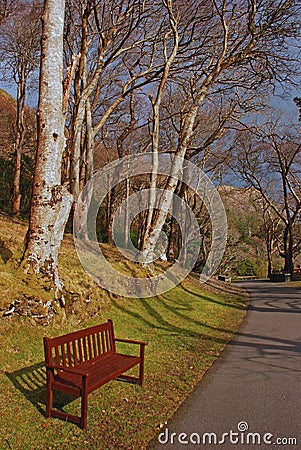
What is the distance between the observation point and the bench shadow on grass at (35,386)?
168 inches

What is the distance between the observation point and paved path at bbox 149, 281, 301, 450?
3.59m

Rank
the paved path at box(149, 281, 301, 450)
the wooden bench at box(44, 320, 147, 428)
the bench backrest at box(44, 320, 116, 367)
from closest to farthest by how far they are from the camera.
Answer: the paved path at box(149, 281, 301, 450) → the wooden bench at box(44, 320, 147, 428) → the bench backrest at box(44, 320, 116, 367)

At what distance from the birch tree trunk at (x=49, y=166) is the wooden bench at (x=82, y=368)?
2.12 m

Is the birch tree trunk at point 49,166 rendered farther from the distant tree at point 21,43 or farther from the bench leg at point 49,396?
the distant tree at point 21,43

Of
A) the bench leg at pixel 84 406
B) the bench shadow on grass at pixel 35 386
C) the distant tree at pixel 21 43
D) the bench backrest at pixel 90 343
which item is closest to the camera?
the bench leg at pixel 84 406

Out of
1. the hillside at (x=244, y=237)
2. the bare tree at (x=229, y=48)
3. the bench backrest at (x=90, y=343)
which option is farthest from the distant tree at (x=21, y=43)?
the hillside at (x=244, y=237)

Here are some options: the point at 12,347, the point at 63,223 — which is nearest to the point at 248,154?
the point at 63,223

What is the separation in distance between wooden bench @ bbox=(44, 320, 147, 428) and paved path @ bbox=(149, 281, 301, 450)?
2.69ft

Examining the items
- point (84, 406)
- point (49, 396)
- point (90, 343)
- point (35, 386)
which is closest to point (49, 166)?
point (90, 343)

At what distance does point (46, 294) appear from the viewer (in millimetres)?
6562

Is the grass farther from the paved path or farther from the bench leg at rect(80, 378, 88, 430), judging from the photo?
the paved path

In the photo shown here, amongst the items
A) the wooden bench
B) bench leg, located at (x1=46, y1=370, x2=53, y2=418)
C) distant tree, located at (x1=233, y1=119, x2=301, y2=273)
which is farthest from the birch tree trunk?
distant tree, located at (x1=233, y1=119, x2=301, y2=273)

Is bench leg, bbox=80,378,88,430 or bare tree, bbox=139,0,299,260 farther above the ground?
bare tree, bbox=139,0,299,260

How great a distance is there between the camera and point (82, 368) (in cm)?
440
